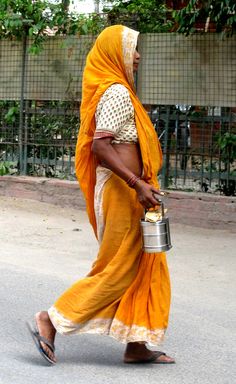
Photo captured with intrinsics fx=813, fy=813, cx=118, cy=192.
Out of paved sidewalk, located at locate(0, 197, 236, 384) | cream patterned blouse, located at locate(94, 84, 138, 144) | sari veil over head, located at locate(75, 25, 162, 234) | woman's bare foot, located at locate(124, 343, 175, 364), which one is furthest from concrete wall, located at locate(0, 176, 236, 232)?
cream patterned blouse, located at locate(94, 84, 138, 144)

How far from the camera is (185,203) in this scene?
9.18 meters

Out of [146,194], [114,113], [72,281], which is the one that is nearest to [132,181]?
[146,194]

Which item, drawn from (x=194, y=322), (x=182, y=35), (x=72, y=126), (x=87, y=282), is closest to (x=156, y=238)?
(x=87, y=282)

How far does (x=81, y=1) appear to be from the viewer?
15.1m

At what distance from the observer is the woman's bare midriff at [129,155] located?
4547 mm

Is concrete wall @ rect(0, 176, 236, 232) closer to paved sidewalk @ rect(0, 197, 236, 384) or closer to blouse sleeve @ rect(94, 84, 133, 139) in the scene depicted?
A: paved sidewalk @ rect(0, 197, 236, 384)

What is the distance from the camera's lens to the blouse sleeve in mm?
4445

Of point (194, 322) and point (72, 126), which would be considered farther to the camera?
point (72, 126)

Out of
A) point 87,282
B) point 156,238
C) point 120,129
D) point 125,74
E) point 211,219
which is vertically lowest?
point 211,219

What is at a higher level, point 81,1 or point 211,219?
point 81,1

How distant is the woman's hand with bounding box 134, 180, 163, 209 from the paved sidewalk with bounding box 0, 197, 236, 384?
982 millimetres

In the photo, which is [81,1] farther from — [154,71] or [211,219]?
[211,219]

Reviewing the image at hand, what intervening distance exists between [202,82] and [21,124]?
2893 millimetres

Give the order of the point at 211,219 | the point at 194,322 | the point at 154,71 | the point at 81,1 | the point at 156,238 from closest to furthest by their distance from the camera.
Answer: the point at 156,238, the point at 194,322, the point at 211,219, the point at 154,71, the point at 81,1
